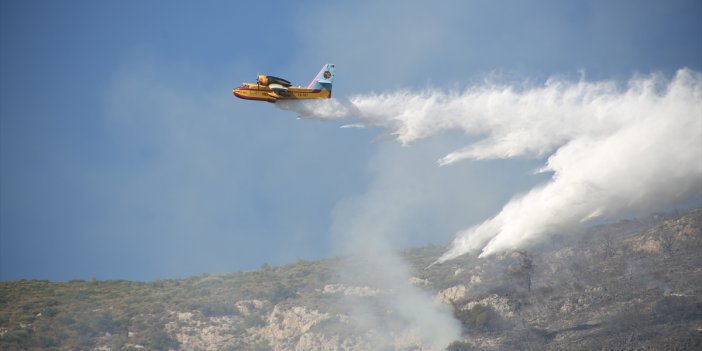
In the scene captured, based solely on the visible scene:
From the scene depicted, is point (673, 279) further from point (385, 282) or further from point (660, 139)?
point (385, 282)

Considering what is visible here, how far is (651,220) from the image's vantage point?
8869cm

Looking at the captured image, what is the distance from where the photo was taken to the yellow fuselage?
75188mm

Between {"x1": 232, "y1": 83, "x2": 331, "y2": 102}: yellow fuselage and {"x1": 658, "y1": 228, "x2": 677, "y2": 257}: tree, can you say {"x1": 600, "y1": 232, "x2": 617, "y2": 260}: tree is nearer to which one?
{"x1": 658, "y1": 228, "x2": 677, "y2": 257}: tree

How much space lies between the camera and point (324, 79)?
76.4 meters

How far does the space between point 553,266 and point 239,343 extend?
3519cm

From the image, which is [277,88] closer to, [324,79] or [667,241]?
[324,79]

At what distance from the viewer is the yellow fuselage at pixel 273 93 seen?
2960 inches

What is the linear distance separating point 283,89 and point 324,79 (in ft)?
15.3

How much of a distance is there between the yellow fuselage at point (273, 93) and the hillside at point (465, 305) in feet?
75.4

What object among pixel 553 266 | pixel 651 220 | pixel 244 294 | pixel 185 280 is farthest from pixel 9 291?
pixel 651 220

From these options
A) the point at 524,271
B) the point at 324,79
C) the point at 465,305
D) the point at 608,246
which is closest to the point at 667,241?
the point at 608,246

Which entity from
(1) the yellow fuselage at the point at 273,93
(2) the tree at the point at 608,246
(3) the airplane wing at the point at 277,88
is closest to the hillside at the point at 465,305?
(2) the tree at the point at 608,246

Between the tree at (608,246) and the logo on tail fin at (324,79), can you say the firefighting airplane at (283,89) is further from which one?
the tree at (608,246)

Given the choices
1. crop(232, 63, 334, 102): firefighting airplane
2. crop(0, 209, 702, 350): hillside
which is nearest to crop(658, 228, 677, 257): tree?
crop(0, 209, 702, 350): hillside
